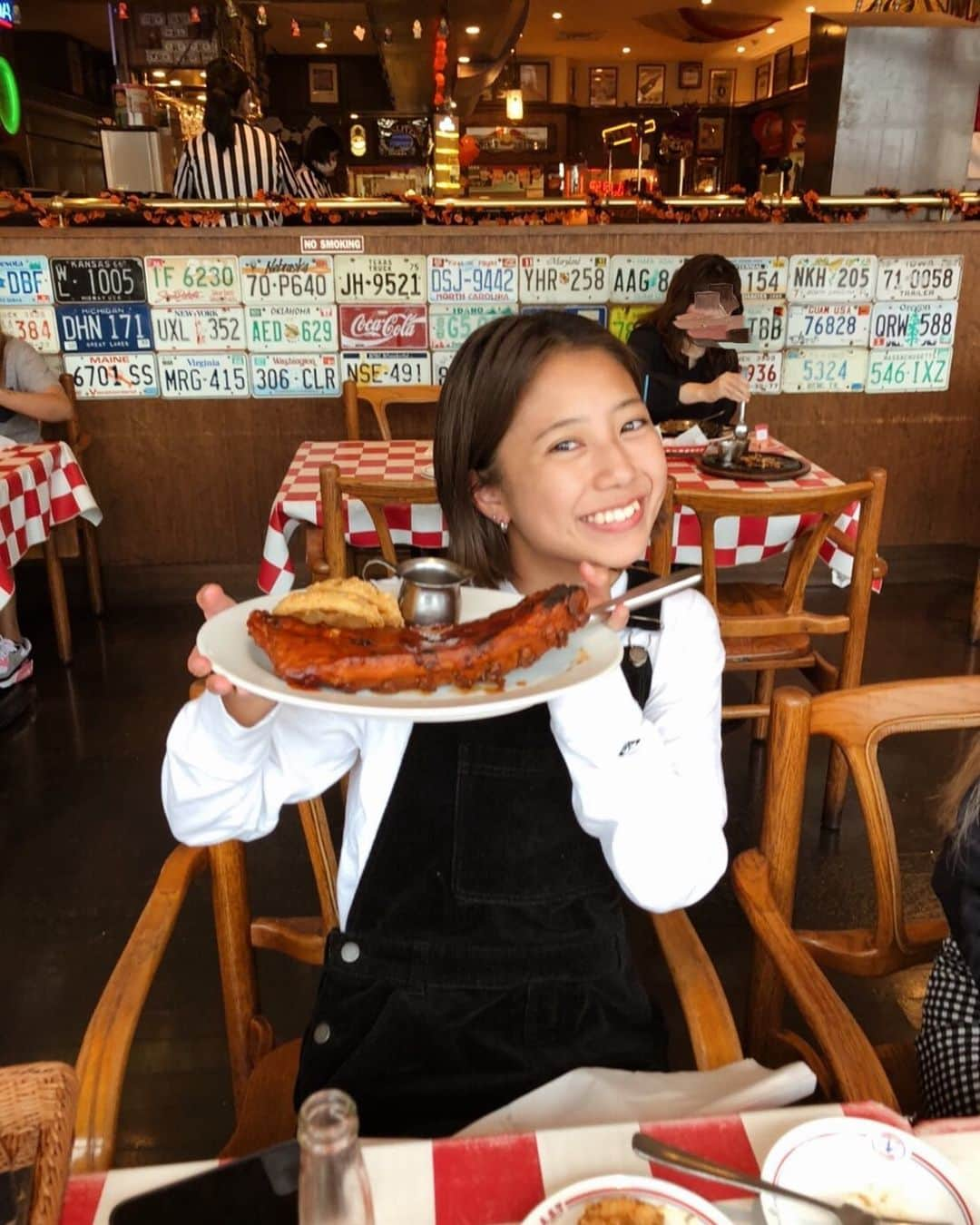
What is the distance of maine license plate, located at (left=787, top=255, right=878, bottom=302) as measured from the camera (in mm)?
4711

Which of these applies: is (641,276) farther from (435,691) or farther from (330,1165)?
(330,1165)

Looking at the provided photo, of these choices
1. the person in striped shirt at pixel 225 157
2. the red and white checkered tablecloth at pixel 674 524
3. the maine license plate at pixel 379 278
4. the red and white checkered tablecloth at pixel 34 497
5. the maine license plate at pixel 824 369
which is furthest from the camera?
the person in striped shirt at pixel 225 157

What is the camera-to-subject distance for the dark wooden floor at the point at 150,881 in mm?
2123

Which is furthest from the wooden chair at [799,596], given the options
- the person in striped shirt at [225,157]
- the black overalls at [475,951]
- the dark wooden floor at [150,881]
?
the person in striped shirt at [225,157]

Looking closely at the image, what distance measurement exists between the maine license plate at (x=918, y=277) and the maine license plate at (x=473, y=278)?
1812 millimetres

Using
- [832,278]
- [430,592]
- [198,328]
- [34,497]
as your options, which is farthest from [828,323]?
[430,592]

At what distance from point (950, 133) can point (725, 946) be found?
475 centimetres

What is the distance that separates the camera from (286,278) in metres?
4.60

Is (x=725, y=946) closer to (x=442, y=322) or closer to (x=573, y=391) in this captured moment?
(x=573, y=391)

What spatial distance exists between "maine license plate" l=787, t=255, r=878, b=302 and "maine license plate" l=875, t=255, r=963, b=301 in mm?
64

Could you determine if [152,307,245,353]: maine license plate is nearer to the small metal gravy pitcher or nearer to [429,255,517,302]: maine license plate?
[429,255,517,302]: maine license plate

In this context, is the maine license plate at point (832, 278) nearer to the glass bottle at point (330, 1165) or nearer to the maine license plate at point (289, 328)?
A: the maine license plate at point (289, 328)

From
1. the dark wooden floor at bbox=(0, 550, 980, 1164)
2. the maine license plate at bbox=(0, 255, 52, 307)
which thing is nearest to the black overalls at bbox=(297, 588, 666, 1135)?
the dark wooden floor at bbox=(0, 550, 980, 1164)

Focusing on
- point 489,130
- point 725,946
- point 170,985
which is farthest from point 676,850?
point 489,130
